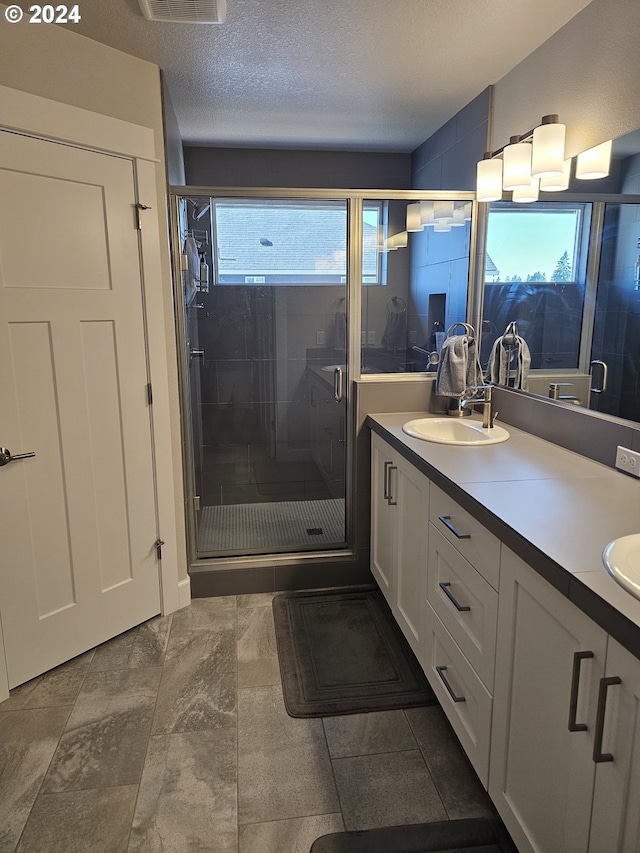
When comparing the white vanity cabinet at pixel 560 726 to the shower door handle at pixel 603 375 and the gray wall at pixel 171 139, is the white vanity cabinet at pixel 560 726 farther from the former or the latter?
the gray wall at pixel 171 139

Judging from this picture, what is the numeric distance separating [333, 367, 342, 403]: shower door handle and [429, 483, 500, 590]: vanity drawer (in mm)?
1166

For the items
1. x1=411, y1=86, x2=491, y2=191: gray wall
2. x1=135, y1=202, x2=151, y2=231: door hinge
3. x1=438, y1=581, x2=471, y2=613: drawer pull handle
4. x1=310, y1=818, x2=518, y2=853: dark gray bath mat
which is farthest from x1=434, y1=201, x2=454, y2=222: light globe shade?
x1=310, y1=818, x2=518, y2=853: dark gray bath mat

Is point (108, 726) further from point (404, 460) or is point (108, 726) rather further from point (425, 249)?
point (425, 249)

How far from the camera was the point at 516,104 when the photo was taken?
2562 millimetres

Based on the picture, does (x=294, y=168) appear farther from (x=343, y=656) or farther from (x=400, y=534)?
(x=343, y=656)

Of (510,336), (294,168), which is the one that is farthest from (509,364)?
(294,168)

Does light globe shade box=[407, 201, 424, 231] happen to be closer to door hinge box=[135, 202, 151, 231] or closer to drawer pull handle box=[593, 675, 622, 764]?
door hinge box=[135, 202, 151, 231]

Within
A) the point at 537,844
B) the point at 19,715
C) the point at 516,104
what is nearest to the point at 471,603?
the point at 537,844

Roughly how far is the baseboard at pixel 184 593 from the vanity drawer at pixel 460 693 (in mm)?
1327

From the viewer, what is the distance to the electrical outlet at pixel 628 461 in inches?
72.0

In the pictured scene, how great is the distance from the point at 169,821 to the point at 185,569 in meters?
1.35

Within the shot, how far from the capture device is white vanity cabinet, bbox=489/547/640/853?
1.04 m

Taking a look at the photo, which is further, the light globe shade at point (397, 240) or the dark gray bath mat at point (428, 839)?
the light globe shade at point (397, 240)

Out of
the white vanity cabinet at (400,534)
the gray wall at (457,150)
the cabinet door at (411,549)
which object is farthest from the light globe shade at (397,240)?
the cabinet door at (411,549)
